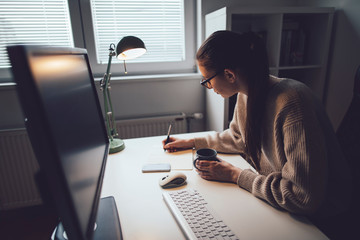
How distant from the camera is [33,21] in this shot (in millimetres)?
1799

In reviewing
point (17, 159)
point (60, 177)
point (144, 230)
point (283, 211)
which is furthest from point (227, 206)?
point (17, 159)

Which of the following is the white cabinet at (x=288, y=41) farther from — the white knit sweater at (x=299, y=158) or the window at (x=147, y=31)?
the white knit sweater at (x=299, y=158)

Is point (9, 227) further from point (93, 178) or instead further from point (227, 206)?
point (227, 206)

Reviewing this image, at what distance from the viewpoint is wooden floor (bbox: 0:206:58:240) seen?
1720mm

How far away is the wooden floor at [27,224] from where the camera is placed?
5.64 ft

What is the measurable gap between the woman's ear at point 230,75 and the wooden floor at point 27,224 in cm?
152

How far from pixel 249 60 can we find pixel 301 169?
418 millimetres

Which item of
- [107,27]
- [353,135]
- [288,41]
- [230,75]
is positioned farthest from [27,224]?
[288,41]

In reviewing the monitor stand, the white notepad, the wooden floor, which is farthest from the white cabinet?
the wooden floor

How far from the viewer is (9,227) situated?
181 cm

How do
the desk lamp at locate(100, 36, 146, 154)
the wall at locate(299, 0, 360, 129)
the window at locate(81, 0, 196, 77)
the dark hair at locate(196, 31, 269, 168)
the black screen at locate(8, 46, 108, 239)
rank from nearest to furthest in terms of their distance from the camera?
the black screen at locate(8, 46, 108, 239), the dark hair at locate(196, 31, 269, 168), the desk lamp at locate(100, 36, 146, 154), the wall at locate(299, 0, 360, 129), the window at locate(81, 0, 196, 77)

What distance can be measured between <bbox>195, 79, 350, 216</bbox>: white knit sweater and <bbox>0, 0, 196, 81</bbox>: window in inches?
54.6

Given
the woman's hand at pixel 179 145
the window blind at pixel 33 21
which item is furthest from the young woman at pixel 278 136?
the window blind at pixel 33 21

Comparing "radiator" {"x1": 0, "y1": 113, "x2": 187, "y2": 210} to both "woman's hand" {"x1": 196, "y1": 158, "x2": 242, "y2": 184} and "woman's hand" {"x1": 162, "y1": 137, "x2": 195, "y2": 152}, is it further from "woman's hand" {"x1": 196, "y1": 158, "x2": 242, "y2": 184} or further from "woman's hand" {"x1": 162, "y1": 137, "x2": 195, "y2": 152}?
"woman's hand" {"x1": 196, "y1": 158, "x2": 242, "y2": 184}
